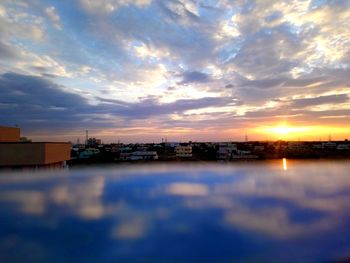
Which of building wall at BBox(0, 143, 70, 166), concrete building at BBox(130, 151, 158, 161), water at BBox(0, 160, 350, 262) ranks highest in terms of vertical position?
building wall at BBox(0, 143, 70, 166)

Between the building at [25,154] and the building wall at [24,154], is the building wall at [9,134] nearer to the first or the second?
the building at [25,154]

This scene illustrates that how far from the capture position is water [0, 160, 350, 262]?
591 centimetres

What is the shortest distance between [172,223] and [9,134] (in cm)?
1951

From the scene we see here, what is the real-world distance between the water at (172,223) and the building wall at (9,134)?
8901 millimetres

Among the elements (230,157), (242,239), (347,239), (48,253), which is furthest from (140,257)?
(230,157)

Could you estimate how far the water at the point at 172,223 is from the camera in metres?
5.91

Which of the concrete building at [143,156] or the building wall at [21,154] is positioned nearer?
the building wall at [21,154]

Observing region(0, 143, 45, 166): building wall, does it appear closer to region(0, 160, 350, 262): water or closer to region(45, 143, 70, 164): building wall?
region(45, 143, 70, 164): building wall

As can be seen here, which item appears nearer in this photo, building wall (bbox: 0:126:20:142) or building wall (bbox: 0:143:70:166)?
building wall (bbox: 0:143:70:166)

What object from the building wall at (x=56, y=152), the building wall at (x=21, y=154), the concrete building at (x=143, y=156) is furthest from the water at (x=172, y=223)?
the concrete building at (x=143, y=156)

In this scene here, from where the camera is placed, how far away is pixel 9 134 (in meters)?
22.3

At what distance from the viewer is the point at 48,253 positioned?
233 inches

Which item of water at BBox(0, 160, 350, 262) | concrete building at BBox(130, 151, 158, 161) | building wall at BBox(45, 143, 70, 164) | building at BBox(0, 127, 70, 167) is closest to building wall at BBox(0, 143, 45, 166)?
building at BBox(0, 127, 70, 167)

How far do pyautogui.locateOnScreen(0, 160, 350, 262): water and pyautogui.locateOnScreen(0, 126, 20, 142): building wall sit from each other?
350 inches
